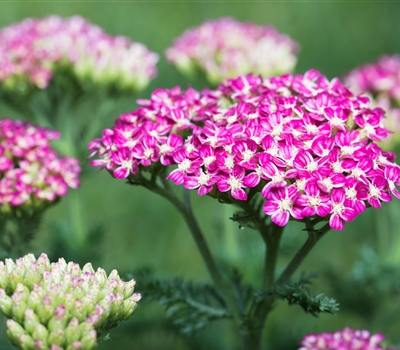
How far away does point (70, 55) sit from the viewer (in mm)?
4320

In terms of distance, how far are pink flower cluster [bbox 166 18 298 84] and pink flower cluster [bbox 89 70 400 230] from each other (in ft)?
5.04

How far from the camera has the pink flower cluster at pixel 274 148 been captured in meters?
2.46

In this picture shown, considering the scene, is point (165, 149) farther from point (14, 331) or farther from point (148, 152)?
point (14, 331)

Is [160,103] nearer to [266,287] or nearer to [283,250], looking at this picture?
[266,287]

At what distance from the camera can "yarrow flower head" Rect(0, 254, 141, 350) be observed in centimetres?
217

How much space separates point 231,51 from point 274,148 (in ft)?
7.53

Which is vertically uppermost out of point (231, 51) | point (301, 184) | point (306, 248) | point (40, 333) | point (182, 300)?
point (231, 51)

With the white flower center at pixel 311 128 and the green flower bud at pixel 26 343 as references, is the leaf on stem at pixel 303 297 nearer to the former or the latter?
the white flower center at pixel 311 128

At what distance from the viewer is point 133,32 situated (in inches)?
297

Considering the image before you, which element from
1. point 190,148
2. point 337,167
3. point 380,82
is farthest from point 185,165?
point 380,82

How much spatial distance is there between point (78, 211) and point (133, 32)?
3551 millimetres

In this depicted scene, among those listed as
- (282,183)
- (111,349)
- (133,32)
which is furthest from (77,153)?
(133,32)

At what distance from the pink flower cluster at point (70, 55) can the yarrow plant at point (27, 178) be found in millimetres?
710

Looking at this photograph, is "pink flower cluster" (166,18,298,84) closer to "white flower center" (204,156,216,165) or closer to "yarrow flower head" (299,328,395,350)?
"white flower center" (204,156,216,165)
